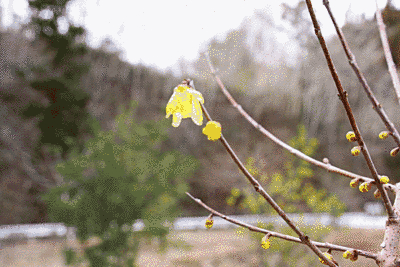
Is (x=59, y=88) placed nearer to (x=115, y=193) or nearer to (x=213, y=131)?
(x=115, y=193)

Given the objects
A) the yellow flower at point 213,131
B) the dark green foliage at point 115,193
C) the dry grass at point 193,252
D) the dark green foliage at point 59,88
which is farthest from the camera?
the dark green foliage at point 59,88

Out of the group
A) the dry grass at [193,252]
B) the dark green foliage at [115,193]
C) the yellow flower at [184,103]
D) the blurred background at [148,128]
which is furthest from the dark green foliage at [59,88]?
the yellow flower at [184,103]

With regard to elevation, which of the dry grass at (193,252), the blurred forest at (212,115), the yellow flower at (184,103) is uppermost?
the blurred forest at (212,115)

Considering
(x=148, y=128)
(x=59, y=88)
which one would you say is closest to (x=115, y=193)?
(x=148, y=128)

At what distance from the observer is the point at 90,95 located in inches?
177

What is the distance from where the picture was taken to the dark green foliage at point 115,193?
2.20m

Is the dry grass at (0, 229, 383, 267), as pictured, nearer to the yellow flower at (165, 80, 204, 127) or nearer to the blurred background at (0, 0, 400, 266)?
the blurred background at (0, 0, 400, 266)

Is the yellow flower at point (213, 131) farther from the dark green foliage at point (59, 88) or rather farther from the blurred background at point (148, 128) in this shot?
the dark green foliage at point (59, 88)

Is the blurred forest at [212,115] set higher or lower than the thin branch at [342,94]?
higher

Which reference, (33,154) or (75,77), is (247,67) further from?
(33,154)

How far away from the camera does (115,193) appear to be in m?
2.21

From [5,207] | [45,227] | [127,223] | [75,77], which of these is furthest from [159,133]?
[5,207]

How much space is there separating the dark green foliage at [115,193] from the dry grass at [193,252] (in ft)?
3.13

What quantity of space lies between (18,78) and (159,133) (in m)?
3.25
